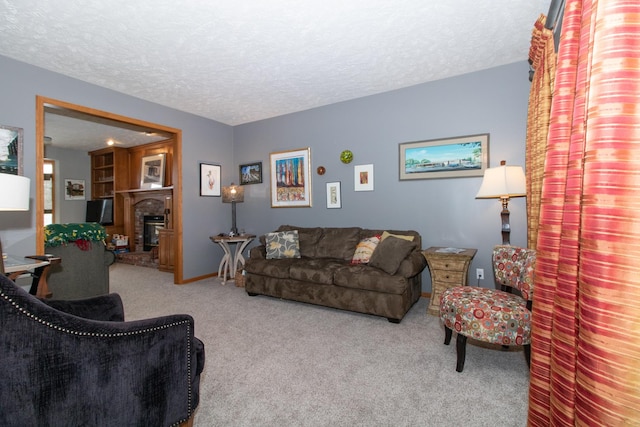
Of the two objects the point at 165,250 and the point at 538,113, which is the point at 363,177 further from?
the point at 165,250

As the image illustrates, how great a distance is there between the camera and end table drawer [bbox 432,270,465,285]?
3.12 metres

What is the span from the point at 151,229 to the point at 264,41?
18.9ft

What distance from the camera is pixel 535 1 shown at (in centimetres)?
232

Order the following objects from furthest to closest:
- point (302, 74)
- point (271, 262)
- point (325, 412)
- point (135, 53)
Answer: point (271, 262)
point (302, 74)
point (135, 53)
point (325, 412)

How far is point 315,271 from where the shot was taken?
11.6 feet

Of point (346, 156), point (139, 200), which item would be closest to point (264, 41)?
point (346, 156)

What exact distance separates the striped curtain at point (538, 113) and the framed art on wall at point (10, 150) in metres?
4.88

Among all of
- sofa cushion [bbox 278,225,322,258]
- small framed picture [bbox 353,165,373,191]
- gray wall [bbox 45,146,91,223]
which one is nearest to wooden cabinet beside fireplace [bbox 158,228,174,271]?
sofa cushion [bbox 278,225,322,258]

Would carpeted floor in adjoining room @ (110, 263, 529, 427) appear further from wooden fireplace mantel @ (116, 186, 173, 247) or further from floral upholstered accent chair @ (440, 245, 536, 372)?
wooden fireplace mantel @ (116, 186, 173, 247)

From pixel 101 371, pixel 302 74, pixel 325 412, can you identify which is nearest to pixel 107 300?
pixel 101 371

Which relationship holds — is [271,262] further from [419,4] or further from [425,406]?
[419,4]

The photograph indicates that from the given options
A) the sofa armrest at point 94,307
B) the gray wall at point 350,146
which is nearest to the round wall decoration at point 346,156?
the gray wall at point 350,146

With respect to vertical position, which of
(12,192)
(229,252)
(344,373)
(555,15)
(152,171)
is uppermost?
(555,15)

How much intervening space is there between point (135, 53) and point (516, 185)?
395 cm
